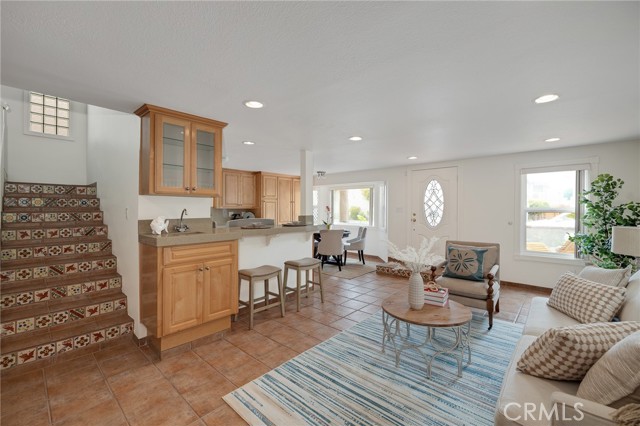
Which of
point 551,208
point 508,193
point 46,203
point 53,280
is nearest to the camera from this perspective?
point 53,280

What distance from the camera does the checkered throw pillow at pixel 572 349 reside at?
49.6 inches

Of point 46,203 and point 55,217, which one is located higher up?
point 46,203

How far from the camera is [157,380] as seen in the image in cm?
211

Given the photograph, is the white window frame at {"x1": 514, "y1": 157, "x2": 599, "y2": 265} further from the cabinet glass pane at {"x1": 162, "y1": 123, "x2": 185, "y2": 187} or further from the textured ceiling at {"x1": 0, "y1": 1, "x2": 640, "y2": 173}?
the cabinet glass pane at {"x1": 162, "y1": 123, "x2": 185, "y2": 187}

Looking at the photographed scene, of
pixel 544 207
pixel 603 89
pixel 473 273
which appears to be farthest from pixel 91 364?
pixel 544 207

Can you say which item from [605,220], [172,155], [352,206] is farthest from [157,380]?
[352,206]

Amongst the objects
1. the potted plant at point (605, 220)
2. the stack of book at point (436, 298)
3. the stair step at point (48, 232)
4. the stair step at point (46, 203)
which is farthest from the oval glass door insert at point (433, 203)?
the stair step at point (46, 203)

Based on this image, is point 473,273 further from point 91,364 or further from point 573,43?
point 91,364

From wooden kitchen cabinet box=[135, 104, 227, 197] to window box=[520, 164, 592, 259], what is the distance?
188 inches

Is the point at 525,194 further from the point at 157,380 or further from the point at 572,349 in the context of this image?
the point at 157,380

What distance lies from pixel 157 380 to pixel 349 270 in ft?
13.6

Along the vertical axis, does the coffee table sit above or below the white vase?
below

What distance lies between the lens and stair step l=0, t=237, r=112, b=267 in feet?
9.55

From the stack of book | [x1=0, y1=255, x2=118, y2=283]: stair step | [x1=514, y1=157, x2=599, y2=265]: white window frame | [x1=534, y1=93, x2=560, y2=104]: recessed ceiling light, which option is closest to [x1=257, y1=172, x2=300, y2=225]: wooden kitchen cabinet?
[x1=0, y1=255, x2=118, y2=283]: stair step
